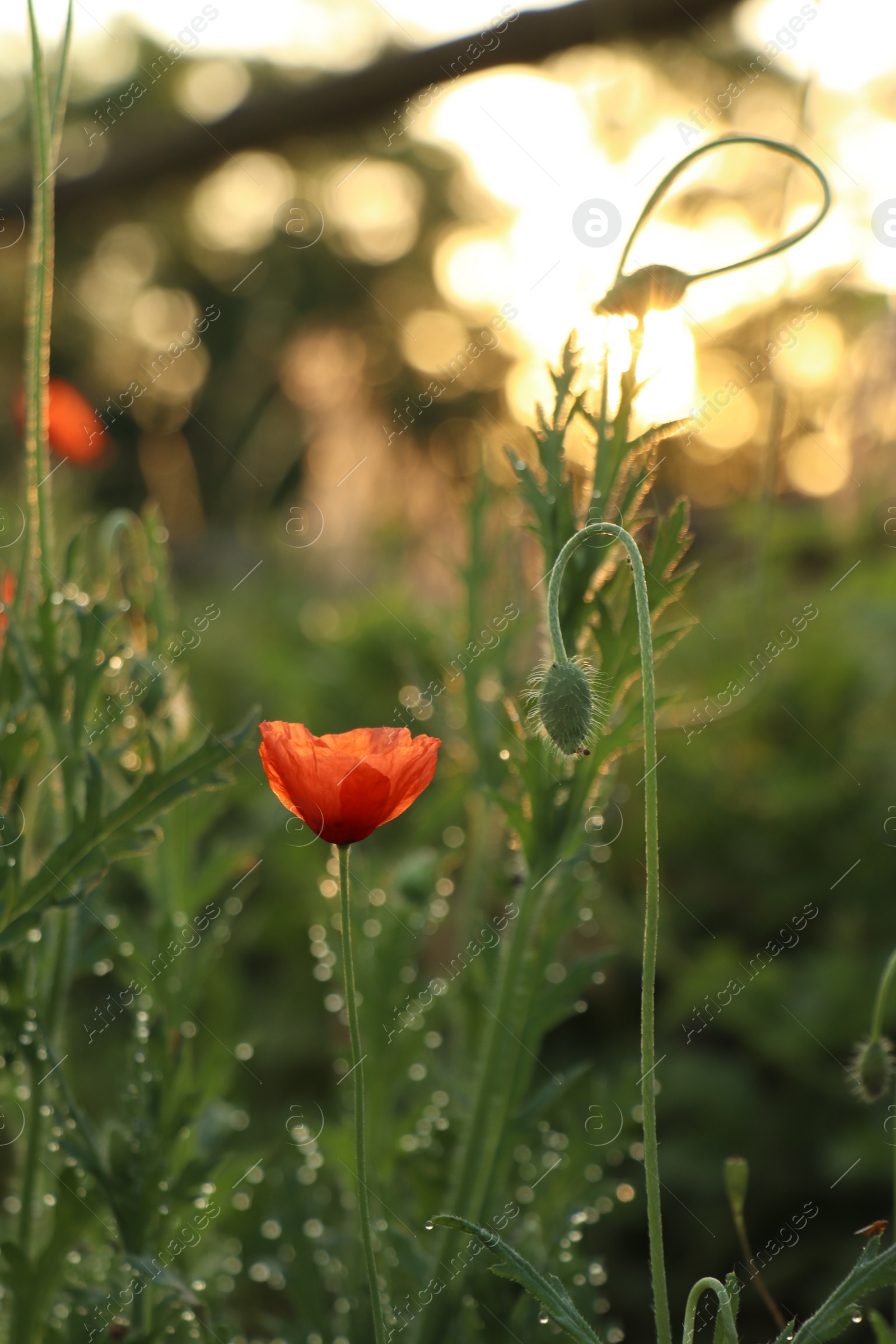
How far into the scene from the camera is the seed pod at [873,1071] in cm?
89

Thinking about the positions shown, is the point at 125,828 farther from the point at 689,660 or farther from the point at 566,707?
the point at 689,660

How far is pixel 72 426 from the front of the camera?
189 cm

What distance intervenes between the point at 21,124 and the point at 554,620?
15.7 meters

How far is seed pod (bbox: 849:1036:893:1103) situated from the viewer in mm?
886

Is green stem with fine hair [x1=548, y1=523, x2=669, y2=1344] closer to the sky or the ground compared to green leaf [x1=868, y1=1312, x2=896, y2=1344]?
closer to the sky

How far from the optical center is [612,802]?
1.92m

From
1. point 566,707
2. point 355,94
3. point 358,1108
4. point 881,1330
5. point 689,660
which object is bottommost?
point 689,660

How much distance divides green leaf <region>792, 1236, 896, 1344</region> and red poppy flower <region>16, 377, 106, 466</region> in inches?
60.8

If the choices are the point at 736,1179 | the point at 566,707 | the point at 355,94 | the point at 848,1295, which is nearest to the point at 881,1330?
the point at 848,1295

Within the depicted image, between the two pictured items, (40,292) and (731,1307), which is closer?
(731,1307)

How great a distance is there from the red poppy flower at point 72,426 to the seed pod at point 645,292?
1188 mm

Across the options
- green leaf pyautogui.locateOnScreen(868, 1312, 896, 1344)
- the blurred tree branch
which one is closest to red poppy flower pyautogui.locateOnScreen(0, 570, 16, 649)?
green leaf pyautogui.locateOnScreen(868, 1312, 896, 1344)

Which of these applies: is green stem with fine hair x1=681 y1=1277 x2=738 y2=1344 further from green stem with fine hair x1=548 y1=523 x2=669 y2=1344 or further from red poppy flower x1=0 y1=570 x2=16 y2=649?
red poppy flower x1=0 y1=570 x2=16 y2=649

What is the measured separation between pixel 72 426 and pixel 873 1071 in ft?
5.14
